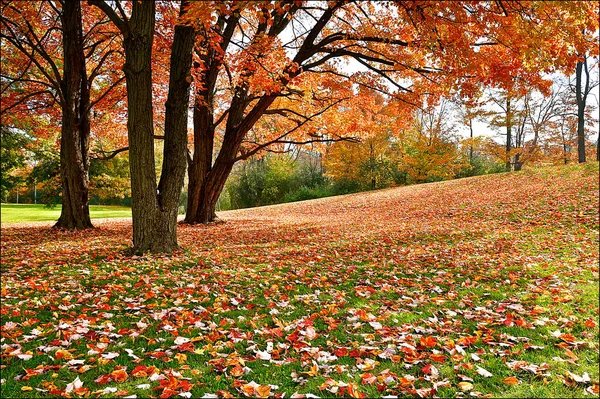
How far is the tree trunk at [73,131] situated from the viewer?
36.5ft

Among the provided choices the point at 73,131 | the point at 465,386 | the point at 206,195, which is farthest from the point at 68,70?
the point at 465,386

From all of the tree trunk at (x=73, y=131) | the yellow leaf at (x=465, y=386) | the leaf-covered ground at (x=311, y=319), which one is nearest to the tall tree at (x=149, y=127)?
the leaf-covered ground at (x=311, y=319)

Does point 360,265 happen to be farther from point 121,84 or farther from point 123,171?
point 123,171

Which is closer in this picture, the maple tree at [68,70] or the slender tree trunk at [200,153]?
the maple tree at [68,70]

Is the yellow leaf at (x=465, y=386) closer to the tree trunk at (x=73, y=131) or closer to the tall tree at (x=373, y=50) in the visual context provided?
the tall tree at (x=373, y=50)

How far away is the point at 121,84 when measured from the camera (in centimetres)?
1434

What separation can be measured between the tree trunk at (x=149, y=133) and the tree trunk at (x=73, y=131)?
5.39 metres

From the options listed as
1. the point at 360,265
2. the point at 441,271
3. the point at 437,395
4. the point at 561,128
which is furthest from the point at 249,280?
the point at 561,128

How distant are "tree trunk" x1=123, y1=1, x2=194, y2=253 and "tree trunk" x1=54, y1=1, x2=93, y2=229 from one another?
5.39 m

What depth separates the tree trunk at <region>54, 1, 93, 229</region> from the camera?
11117 millimetres

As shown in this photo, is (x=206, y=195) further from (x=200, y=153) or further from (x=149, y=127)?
(x=149, y=127)

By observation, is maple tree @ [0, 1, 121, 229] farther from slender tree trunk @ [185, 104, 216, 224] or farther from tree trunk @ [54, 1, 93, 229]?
slender tree trunk @ [185, 104, 216, 224]

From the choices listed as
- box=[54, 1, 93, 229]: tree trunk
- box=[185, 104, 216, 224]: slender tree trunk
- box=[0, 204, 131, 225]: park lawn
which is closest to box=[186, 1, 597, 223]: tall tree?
box=[185, 104, 216, 224]: slender tree trunk

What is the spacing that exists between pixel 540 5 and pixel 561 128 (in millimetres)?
30316
